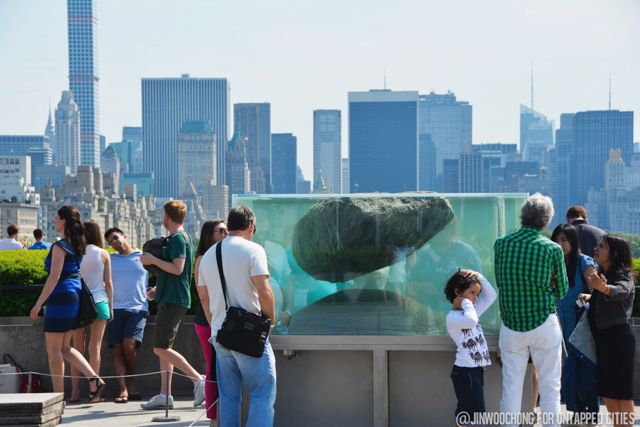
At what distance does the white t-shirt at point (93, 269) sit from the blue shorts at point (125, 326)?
1.33ft

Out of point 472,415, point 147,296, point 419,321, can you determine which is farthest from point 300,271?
point 147,296

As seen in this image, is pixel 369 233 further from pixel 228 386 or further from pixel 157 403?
pixel 157 403

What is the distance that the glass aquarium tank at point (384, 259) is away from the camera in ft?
27.5

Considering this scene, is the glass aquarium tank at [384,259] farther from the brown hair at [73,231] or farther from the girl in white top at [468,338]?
the brown hair at [73,231]

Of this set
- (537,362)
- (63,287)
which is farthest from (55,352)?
(537,362)

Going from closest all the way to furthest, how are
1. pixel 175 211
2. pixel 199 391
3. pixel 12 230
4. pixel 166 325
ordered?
pixel 175 211 → pixel 166 325 → pixel 199 391 → pixel 12 230

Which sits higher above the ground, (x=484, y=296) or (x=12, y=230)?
(x=12, y=230)

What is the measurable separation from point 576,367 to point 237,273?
262 centimetres

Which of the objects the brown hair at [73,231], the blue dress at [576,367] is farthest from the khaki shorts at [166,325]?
the blue dress at [576,367]

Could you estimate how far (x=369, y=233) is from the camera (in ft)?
27.9

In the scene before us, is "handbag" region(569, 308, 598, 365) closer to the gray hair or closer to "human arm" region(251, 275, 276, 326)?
the gray hair

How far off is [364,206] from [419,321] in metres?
0.91

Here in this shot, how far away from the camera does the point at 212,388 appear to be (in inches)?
341

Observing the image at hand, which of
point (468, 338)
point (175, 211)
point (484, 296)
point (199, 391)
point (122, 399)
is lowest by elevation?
point (122, 399)
